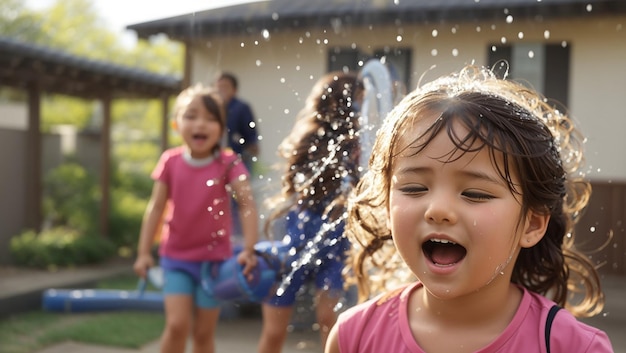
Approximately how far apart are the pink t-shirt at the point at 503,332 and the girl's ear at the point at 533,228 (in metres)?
0.12

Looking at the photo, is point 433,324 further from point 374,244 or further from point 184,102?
point 184,102

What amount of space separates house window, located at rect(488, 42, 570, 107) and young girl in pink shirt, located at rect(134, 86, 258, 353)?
2413mm

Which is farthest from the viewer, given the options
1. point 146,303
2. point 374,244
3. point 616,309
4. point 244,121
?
point 146,303

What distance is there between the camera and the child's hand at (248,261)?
2814mm

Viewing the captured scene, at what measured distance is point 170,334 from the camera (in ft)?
11.2

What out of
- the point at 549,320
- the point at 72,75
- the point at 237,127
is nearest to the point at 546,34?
the point at 237,127

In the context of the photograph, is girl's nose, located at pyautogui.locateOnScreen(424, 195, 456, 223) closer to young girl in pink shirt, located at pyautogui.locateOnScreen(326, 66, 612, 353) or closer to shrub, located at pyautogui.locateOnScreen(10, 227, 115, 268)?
young girl in pink shirt, located at pyautogui.locateOnScreen(326, 66, 612, 353)

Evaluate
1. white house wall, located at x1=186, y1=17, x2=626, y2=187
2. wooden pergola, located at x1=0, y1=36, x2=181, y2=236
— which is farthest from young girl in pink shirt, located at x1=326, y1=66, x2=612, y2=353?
wooden pergola, located at x1=0, y1=36, x2=181, y2=236

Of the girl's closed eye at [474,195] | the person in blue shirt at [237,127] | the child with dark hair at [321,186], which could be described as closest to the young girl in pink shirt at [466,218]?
the girl's closed eye at [474,195]

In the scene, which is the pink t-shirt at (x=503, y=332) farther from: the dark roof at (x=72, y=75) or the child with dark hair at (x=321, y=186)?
the dark roof at (x=72, y=75)

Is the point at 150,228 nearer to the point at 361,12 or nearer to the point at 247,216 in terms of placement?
the point at 247,216

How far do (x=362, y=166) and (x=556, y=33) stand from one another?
Result: 428 cm

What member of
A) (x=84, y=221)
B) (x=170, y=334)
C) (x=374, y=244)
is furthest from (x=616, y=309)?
(x=84, y=221)

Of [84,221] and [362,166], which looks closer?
[362,166]
